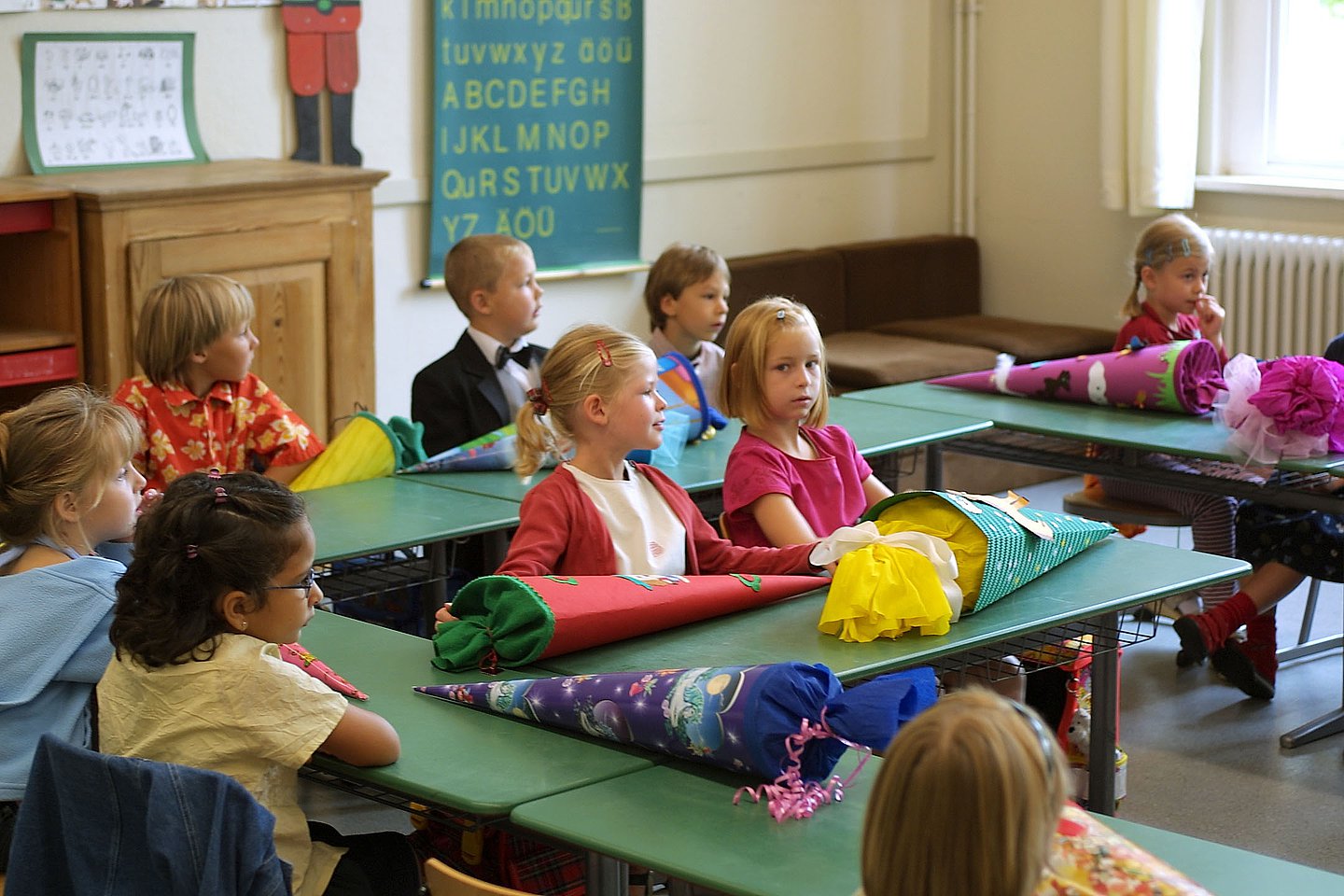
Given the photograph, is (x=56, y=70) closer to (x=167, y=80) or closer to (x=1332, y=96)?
(x=167, y=80)

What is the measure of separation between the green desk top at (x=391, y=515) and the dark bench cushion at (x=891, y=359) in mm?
2491

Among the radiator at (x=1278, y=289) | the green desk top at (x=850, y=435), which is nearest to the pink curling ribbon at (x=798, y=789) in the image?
the green desk top at (x=850, y=435)

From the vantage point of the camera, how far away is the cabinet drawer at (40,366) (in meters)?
4.13

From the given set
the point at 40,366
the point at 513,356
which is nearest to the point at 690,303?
the point at 513,356

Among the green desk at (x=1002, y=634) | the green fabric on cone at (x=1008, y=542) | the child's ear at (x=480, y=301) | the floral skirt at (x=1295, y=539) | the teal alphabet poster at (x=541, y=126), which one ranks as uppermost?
the teal alphabet poster at (x=541, y=126)

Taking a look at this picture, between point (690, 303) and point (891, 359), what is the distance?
1.82 m

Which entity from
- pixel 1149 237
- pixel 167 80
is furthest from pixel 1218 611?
pixel 167 80

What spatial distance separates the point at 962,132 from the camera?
6914 millimetres

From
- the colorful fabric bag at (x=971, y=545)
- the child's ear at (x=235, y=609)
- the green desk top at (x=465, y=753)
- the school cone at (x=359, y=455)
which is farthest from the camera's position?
the school cone at (x=359, y=455)

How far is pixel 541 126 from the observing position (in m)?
5.64

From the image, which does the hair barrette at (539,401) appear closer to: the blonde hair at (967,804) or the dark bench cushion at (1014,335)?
the blonde hair at (967,804)

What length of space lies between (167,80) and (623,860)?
11.8 ft

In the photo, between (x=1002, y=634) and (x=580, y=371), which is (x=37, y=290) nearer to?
(x=580, y=371)

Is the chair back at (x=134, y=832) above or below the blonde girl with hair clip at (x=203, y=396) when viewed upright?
below
